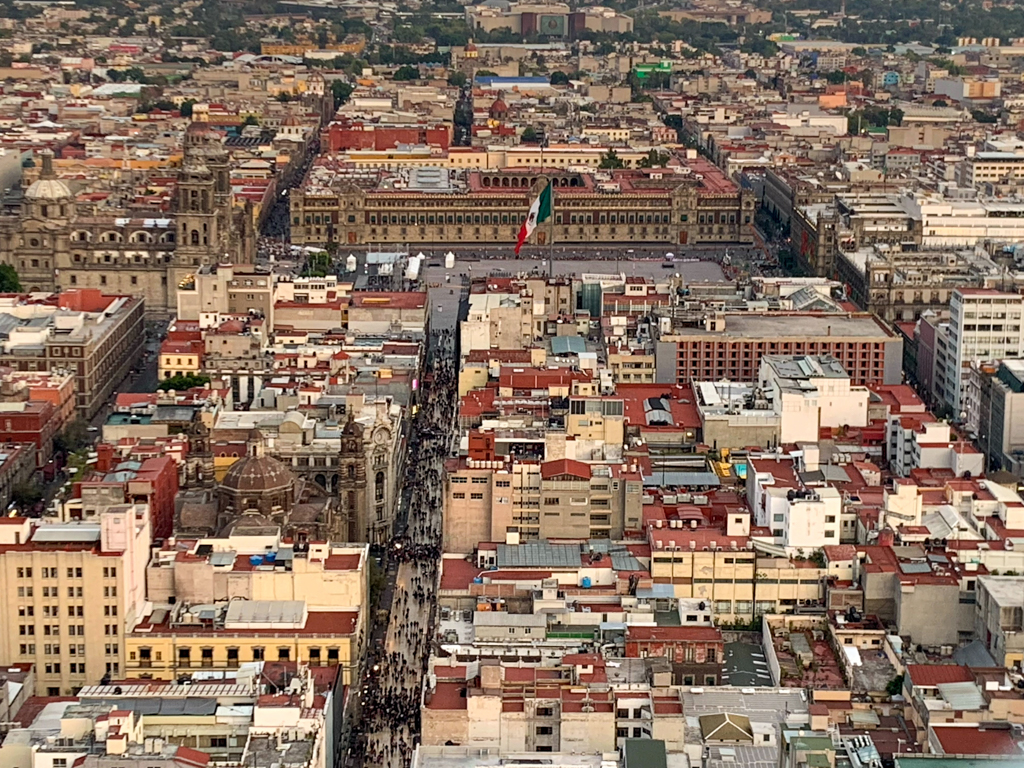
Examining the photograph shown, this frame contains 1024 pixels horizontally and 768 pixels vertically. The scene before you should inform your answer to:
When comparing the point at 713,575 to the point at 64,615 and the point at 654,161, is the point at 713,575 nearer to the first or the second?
the point at 64,615

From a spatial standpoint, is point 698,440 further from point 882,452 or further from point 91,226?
point 91,226

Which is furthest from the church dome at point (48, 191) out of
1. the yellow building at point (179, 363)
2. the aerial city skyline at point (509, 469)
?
the yellow building at point (179, 363)

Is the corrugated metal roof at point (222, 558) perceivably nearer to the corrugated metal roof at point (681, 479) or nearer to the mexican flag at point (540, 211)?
the corrugated metal roof at point (681, 479)

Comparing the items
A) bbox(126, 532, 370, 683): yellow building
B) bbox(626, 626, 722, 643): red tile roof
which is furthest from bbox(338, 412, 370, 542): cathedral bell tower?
bbox(626, 626, 722, 643): red tile roof

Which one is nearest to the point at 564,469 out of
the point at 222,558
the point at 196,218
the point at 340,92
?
the point at 222,558

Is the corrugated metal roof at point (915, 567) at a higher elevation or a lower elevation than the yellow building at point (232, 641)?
higher

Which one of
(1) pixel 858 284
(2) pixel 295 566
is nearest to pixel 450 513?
(2) pixel 295 566

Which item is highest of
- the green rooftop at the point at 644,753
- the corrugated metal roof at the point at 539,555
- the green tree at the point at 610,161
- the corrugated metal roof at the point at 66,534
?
the corrugated metal roof at the point at 66,534
